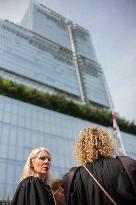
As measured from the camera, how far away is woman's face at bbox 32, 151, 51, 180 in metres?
3.72

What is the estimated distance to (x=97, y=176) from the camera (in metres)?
3.15

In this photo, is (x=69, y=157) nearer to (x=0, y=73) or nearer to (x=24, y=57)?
(x=0, y=73)

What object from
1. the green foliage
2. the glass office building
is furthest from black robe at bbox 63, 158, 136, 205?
the green foliage

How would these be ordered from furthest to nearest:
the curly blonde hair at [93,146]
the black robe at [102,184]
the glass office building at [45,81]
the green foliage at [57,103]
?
the green foliage at [57,103], the glass office building at [45,81], the curly blonde hair at [93,146], the black robe at [102,184]

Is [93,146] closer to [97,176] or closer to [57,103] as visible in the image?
[97,176]

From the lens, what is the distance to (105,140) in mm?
3504

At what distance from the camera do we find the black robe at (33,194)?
124 inches

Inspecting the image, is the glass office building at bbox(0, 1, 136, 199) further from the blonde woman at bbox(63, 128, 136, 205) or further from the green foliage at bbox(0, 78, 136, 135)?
the blonde woman at bbox(63, 128, 136, 205)

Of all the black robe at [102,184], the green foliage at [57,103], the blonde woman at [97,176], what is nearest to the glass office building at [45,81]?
the green foliage at [57,103]

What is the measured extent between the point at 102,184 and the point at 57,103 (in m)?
40.3

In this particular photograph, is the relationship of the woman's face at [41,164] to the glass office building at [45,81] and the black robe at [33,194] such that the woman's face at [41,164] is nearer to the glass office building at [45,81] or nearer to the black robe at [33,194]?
the black robe at [33,194]

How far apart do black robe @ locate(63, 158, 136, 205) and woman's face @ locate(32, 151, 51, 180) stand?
0.48 meters

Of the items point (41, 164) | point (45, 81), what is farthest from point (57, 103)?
point (41, 164)

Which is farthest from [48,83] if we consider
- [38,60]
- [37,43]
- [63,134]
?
[63,134]
